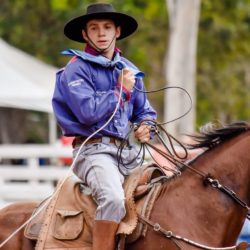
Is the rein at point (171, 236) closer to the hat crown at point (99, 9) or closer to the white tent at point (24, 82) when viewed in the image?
the hat crown at point (99, 9)

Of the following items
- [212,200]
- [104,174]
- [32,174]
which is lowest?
[32,174]

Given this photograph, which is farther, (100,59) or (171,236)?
(100,59)

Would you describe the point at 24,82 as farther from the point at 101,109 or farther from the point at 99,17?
the point at 101,109

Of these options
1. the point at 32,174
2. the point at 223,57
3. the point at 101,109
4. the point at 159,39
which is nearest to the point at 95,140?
the point at 101,109

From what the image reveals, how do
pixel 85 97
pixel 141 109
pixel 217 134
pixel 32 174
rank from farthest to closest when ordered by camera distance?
pixel 32 174 → pixel 141 109 → pixel 217 134 → pixel 85 97

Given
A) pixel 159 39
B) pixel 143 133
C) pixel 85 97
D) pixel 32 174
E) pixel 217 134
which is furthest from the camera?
pixel 159 39

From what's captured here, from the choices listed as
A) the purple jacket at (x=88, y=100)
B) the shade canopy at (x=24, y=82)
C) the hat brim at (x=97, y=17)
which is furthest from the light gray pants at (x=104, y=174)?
the shade canopy at (x=24, y=82)

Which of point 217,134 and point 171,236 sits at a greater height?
point 217,134

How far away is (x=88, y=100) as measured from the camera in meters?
7.28

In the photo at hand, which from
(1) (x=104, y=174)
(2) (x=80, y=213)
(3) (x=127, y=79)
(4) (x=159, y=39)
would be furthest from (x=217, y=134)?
(4) (x=159, y=39)

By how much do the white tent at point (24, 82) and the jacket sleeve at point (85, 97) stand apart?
16.6 metres

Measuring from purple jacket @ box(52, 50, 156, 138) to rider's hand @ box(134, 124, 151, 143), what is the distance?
14 cm

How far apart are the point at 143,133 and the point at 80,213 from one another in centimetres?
76

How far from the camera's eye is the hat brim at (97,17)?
25.0 feet
